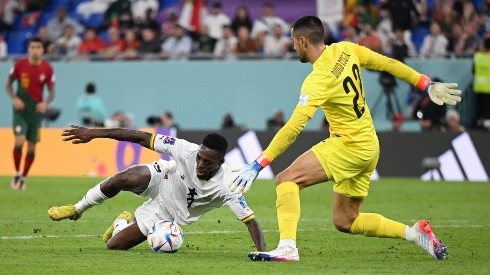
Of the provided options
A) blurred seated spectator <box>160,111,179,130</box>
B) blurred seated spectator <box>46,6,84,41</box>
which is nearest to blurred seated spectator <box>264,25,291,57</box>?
blurred seated spectator <box>160,111,179,130</box>

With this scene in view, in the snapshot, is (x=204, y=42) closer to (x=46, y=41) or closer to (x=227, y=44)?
(x=227, y=44)

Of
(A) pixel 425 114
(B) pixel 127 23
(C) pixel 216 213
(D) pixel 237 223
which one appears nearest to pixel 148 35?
(B) pixel 127 23

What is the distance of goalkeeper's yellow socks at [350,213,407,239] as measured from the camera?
10.9 m

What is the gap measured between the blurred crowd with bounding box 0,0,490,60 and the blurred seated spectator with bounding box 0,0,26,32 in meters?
0.03

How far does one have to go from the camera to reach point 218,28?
27.5 metres

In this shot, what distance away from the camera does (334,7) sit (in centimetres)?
2664

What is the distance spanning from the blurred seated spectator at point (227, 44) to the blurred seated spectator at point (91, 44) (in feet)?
10.0

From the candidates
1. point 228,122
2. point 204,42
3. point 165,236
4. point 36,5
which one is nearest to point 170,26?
point 204,42

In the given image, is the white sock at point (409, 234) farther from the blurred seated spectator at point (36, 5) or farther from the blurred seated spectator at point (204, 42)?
the blurred seated spectator at point (36, 5)

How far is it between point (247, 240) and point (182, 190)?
1.92 meters

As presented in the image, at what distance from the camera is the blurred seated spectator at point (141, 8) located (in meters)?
28.6

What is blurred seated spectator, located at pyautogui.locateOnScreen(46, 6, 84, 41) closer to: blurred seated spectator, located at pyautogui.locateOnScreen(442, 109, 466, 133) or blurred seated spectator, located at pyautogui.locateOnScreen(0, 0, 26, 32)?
blurred seated spectator, located at pyautogui.locateOnScreen(0, 0, 26, 32)

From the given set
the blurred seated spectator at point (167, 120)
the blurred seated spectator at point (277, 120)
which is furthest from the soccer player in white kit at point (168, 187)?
the blurred seated spectator at point (167, 120)

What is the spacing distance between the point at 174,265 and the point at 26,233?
11.8 ft
